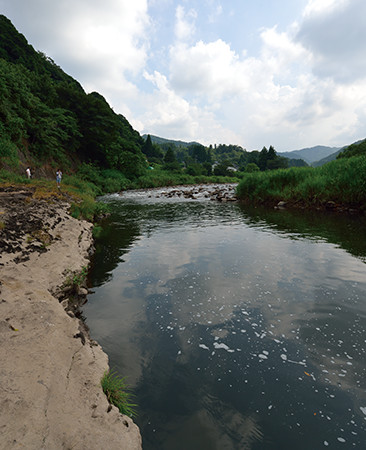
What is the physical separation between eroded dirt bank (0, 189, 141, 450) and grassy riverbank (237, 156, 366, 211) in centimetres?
1785

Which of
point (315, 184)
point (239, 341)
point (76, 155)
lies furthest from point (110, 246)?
point (76, 155)

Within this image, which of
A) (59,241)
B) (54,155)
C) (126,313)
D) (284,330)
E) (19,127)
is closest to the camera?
(284,330)

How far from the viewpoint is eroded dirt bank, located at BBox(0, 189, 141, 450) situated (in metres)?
2.20

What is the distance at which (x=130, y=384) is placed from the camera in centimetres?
353

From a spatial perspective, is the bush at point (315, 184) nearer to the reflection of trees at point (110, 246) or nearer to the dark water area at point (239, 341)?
the dark water area at point (239, 341)

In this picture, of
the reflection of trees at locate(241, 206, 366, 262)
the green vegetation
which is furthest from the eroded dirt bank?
the reflection of trees at locate(241, 206, 366, 262)

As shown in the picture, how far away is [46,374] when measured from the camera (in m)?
2.82

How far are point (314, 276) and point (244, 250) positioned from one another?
9.62 feet

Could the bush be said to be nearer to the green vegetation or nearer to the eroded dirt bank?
the green vegetation

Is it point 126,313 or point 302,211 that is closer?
point 126,313

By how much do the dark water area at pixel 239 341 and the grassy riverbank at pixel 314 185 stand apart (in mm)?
8807

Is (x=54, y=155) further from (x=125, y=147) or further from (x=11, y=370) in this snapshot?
(x=11, y=370)

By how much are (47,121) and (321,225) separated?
3182 centimetres

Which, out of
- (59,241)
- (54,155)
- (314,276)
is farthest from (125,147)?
(314,276)
